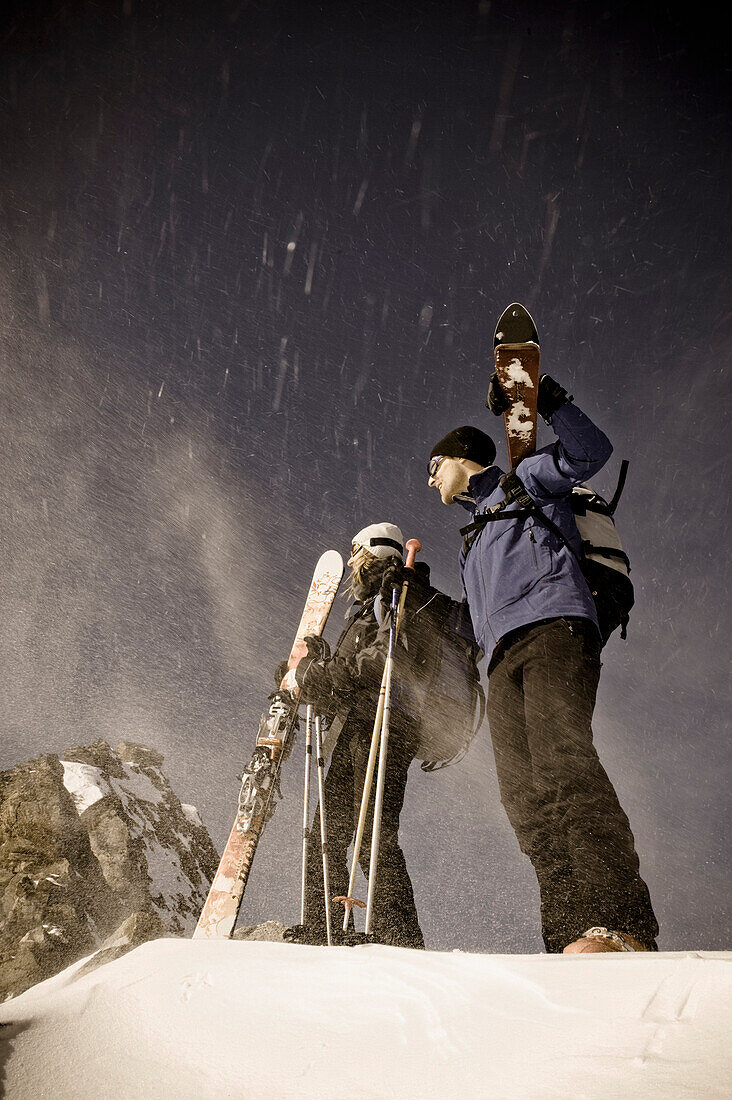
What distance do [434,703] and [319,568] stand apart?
3145 millimetres

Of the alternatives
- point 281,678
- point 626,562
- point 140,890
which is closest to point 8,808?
point 140,890

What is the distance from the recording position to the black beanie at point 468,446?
9.92 feet

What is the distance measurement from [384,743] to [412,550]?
169 centimetres

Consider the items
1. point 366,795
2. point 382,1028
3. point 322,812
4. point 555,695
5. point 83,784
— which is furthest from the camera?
point 83,784

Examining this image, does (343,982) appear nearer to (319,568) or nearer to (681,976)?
(681,976)

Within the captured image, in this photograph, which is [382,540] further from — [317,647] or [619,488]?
[619,488]

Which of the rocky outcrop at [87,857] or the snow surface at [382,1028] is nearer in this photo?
the snow surface at [382,1028]

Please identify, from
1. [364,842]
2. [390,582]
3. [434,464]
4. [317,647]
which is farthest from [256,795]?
[434,464]

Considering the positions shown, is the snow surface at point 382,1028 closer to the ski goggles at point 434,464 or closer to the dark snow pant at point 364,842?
the dark snow pant at point 364,842

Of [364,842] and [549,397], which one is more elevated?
[549,397]

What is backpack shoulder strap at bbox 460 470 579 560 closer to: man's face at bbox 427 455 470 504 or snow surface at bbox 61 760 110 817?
man's face at bbox 427 455 470 504

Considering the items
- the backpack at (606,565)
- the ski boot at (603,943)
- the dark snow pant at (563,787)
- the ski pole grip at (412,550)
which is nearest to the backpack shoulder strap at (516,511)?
the backpack at (606,565)

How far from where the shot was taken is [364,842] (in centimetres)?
285

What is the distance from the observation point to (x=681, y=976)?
2.54ft
